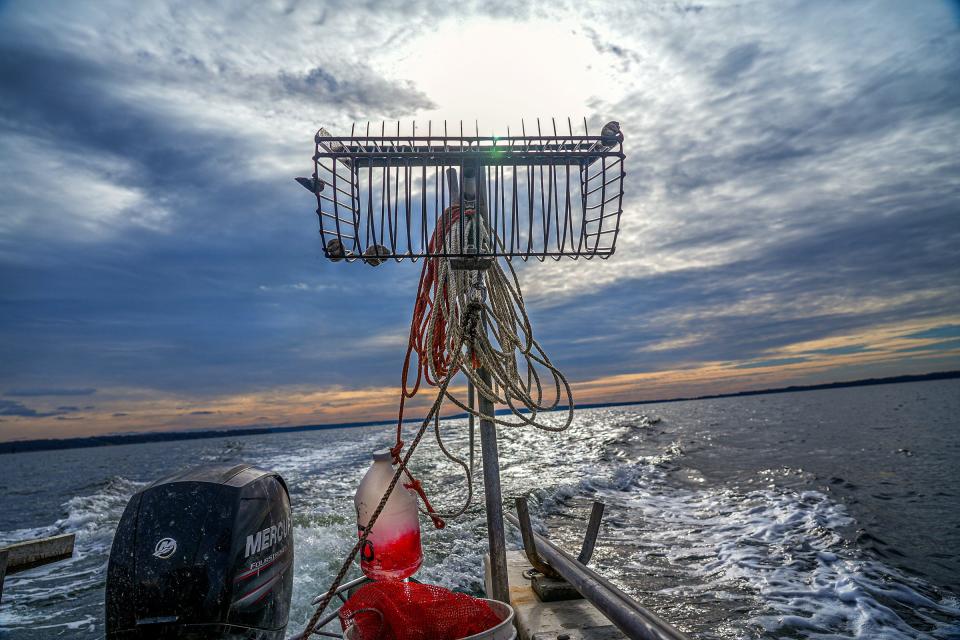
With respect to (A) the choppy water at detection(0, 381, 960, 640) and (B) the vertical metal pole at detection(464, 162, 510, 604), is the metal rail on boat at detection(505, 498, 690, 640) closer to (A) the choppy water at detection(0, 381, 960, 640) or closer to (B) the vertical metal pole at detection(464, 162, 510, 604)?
(B) the vertical metal pole at detection(464, 162, 510, 604)

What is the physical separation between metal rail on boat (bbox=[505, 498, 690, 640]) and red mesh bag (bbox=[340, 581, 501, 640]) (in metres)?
0.55

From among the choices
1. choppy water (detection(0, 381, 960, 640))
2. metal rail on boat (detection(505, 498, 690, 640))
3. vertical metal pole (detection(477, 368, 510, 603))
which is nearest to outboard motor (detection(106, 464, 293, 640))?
choppy water (detection(0, 381, 960, 640))

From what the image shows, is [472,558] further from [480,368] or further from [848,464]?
[848,464]

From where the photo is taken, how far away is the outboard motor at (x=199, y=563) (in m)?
2.56

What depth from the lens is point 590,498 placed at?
11.3 metres

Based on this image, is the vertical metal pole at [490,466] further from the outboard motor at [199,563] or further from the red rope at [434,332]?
the outboard motor at [199,563]

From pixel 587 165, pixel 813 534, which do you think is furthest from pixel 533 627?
pixel 813 534

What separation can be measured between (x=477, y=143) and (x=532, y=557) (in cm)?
290

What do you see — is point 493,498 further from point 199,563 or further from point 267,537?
point 199,563

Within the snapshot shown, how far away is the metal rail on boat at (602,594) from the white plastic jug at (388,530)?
944 mm

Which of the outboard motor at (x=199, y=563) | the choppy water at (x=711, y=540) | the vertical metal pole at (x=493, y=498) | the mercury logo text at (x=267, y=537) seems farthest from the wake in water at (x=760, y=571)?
the outboard motor at (x=199, y=563)

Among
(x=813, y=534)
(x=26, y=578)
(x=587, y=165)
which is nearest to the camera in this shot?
(x=587, y=165)

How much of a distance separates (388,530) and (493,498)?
599 mm

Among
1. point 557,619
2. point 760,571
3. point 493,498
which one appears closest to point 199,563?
point 493,498
